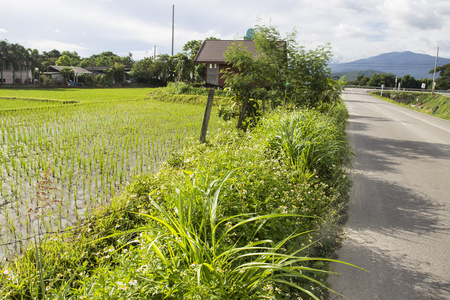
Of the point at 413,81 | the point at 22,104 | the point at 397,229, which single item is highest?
the point at 413,81

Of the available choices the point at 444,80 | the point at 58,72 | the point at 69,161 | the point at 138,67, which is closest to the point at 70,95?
the point at 69,161

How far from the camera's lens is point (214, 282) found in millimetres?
2227

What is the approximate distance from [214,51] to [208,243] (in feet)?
110

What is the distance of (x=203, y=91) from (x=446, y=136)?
18.1 metres

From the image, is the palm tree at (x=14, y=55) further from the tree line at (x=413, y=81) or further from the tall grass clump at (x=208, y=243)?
the tree line at (x=413, y=81)

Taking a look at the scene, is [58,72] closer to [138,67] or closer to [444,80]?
[138,67]

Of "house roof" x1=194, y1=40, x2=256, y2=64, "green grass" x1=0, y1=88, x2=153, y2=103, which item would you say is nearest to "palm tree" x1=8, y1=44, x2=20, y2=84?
"green grass" x1=0, y1=88, x2=153, y2=103

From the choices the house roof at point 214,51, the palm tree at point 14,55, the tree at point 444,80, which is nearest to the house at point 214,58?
the house roof at point 214,51

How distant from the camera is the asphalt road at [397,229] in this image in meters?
3.19

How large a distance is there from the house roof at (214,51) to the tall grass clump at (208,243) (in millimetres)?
28290

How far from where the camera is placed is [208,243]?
273 cm

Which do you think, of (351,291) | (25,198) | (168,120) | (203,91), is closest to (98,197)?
(25,198)

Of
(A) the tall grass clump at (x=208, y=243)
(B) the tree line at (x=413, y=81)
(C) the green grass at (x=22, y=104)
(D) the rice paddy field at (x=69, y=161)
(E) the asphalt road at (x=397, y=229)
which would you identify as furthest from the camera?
(B) the tree line at (x=413, y=81)

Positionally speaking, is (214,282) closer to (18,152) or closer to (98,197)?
(98,197)
